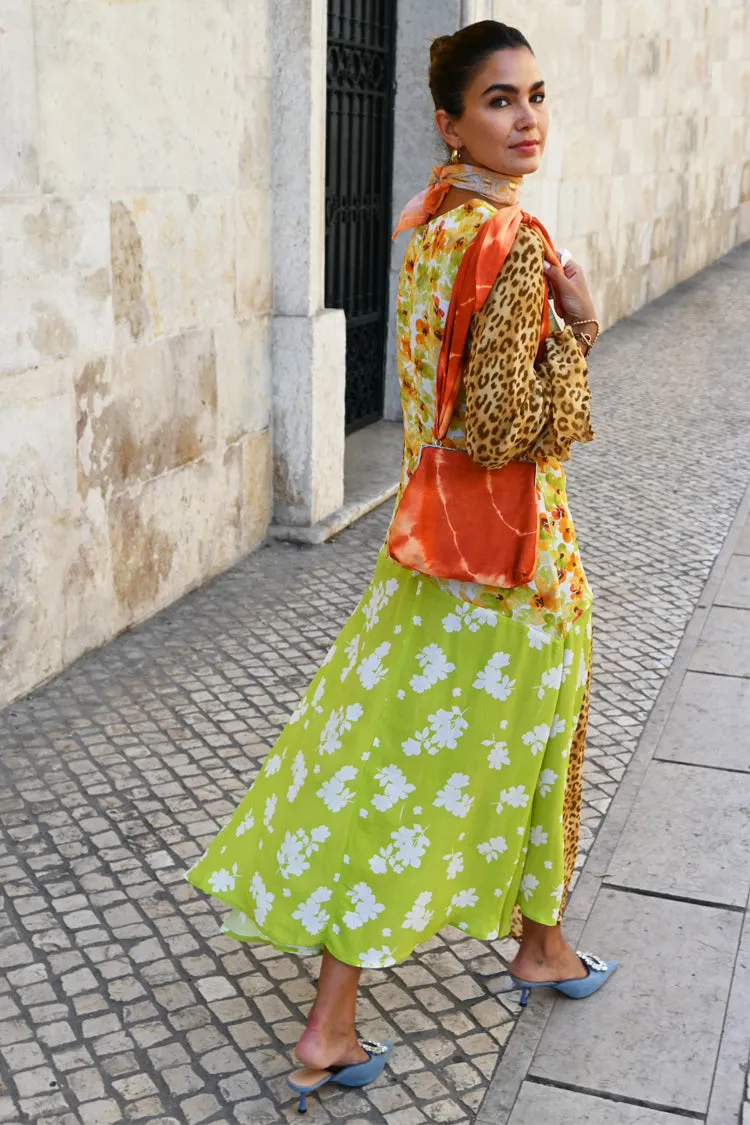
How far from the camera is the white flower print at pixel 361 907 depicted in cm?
236

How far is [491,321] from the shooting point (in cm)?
213

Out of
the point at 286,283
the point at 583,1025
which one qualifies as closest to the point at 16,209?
the point at 286,283

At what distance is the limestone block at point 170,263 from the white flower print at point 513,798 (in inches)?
100

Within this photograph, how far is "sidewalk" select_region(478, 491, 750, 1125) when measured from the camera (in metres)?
2.48

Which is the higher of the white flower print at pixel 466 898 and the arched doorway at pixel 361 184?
the arched doorway at pixel 361 184

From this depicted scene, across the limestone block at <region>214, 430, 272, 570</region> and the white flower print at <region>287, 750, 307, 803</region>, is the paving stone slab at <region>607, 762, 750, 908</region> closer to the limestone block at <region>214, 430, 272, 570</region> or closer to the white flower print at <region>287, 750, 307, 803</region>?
the white flower print at <region>287, 750, 307, 803</region>

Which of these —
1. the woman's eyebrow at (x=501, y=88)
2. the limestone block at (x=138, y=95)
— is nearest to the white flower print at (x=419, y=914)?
the woman's eyebrow at (x=501, y=88)

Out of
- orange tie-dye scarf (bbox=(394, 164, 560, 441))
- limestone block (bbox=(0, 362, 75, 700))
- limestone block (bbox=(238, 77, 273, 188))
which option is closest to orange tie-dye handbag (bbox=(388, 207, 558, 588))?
orange tie-dye scarf (bbox=(394, 164, 560, 441))

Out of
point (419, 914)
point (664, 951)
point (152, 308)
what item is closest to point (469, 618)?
point (419, 914)

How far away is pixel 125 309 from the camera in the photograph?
14.6 feet

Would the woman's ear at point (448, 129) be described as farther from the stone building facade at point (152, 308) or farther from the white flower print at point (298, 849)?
the white flower print at point (298, 849)

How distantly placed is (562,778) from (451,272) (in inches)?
36.4

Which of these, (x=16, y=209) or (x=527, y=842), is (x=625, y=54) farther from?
(x=527, y=842)

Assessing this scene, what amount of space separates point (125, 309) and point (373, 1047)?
8.92 feet
